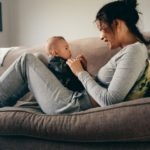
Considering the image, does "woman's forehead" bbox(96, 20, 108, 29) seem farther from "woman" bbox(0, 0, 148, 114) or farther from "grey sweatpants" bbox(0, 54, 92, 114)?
"grey sweatpants" bbox(0, 54, 92, 114)

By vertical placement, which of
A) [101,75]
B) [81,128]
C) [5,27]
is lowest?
[81,128]

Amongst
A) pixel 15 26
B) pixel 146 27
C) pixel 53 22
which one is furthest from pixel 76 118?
pixel 15 26

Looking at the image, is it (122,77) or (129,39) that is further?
(129,39)

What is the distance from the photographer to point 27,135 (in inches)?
59.6

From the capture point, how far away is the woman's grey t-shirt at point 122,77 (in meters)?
1.52

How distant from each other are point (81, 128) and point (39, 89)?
43cm

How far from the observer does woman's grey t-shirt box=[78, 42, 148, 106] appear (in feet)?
4.98

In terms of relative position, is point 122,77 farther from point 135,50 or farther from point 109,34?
point 109,34

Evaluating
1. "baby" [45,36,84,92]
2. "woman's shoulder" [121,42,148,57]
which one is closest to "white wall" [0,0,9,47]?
"baby" [45,36,84,92]

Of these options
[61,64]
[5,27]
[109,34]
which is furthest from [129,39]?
[5,27]

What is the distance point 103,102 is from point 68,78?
44 cm

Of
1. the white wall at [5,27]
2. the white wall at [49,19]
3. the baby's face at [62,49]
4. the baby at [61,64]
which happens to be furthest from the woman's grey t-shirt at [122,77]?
the white wall at [5,27]

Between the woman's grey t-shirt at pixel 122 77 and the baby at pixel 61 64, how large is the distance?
30 cm

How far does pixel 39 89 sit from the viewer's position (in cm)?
175
